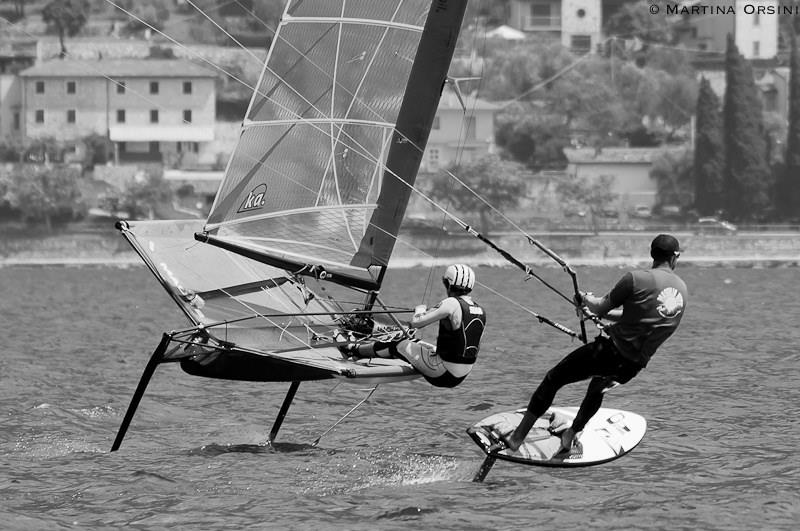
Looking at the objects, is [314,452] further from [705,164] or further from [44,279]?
[705,164]

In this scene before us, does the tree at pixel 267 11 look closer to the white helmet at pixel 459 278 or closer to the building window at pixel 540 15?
the building window at pixel 540 15

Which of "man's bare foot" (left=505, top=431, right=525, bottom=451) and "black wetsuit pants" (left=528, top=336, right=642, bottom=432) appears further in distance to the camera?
"man's bare foot" (left=505, top=431, right=525, bottom=451)

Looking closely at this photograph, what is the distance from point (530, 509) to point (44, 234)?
6744 cm

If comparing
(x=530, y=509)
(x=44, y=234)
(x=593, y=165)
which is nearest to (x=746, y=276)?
(x=593, y=165)

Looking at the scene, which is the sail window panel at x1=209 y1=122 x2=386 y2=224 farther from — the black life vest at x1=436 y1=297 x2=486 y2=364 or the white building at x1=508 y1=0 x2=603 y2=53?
the white building at x1=508 y1=0 x2=603 y2=53

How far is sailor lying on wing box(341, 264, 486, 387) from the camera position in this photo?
1077 centimetres

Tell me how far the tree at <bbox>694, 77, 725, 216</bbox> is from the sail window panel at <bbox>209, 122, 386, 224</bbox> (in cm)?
6667

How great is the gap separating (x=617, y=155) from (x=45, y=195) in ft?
108

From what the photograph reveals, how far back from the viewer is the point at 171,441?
521 inches

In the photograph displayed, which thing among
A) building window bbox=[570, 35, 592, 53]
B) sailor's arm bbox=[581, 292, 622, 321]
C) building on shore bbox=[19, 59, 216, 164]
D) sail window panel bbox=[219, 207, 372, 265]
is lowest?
sailor's arm bbox=[581, 292, 622, 321]

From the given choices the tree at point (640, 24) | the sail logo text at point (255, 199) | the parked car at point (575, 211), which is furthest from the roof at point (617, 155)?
the sail logo text at point (255, 199)

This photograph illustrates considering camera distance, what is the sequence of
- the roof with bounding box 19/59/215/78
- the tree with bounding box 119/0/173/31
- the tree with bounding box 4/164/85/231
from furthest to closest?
1. the tree with bounding box 119/0/173/31
2. the roof with bounding box 19/59/215/78
3. the tree with bounding box 4/164/85/231

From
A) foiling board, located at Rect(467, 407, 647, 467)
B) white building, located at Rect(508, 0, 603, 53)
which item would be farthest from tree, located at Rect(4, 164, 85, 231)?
foiling board, located at Rect(467, 407, 647, 467)

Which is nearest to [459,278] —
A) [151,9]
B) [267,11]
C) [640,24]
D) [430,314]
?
[430,314]
